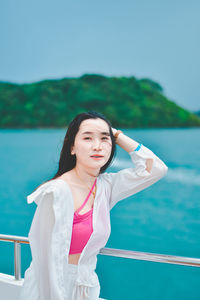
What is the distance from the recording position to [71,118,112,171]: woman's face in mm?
1078

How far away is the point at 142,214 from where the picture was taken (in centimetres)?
2544

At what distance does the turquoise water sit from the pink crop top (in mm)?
214

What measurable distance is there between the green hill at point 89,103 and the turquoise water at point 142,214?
2563 mm

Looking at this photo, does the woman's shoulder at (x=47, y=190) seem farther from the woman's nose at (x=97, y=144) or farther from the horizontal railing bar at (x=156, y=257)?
the horizontal railing bar at (x=156, y=257)

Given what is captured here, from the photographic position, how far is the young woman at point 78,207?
926 millimetres

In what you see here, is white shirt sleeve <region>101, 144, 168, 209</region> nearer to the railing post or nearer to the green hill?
the railing post

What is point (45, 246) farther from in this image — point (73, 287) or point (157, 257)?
point (157, 257)

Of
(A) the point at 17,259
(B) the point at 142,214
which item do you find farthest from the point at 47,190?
(B) the point at 142,214

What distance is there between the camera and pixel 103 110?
3641cm

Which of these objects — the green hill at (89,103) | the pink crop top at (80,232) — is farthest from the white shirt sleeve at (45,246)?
the green hill at (89,103)

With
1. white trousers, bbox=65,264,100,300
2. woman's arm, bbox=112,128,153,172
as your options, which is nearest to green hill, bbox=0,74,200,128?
woman's arm, bbox=112,128,153,172

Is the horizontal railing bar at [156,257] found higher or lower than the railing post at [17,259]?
higher

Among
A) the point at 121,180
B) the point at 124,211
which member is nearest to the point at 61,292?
the point at 121,180

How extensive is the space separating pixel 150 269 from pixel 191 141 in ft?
112
